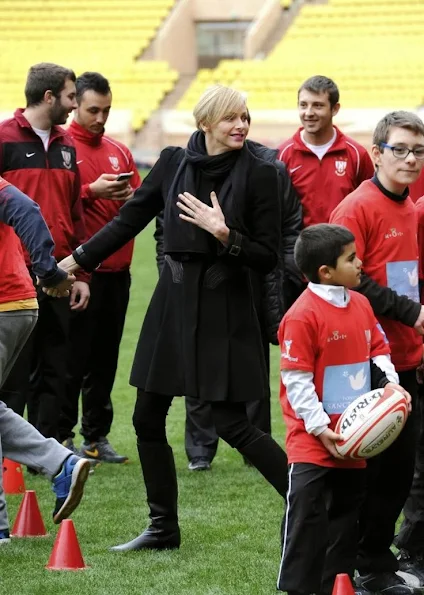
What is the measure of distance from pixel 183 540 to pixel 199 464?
190cm

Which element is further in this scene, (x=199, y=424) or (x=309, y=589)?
(x=199, y=424)

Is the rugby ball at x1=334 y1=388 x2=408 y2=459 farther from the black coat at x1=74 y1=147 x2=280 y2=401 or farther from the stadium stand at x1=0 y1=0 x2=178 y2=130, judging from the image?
the stadium stand at x1=0 y1=0 x2=178 y2=130

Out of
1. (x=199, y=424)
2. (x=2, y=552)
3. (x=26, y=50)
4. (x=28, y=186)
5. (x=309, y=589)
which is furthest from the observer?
(x=26, y=50)

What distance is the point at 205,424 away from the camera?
8008mm

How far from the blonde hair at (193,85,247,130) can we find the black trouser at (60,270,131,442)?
277 cm

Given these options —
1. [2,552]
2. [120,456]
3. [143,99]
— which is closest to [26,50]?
[143,99]

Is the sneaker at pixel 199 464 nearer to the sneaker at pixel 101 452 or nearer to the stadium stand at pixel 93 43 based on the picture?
the sneaker at pixel 101 452

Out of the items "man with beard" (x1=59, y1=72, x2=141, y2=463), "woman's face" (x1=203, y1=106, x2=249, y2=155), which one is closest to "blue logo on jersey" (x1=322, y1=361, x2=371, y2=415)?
"woman's face" (x1=203, y1=106, x2=249, y2=155)

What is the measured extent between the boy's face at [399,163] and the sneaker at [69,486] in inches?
69.6

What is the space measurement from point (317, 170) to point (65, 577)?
3044 millimetres

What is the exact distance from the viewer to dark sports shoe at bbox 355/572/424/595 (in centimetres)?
509

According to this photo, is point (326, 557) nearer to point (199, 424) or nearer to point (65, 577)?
point (65, 577)

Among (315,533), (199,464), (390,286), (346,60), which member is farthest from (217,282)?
(346,60)

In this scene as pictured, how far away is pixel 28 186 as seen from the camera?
285 inches
